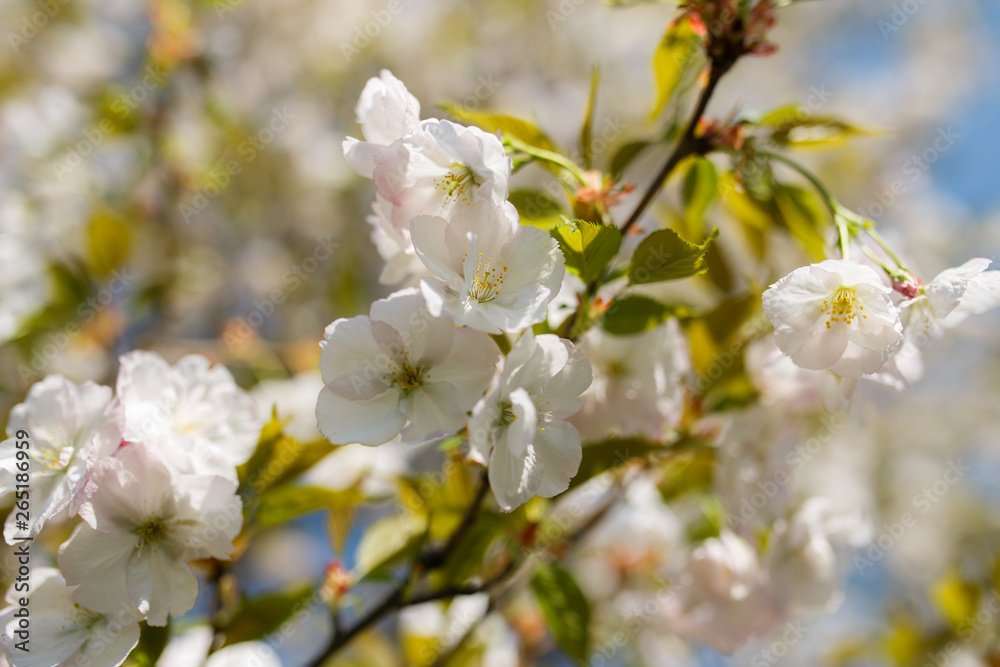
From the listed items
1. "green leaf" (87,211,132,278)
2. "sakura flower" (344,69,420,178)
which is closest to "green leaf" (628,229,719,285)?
"sakura flower" (344,69,420,178)

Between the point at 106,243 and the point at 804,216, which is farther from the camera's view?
the point at 106,243

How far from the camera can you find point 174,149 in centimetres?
196

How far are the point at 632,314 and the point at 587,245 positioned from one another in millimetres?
138

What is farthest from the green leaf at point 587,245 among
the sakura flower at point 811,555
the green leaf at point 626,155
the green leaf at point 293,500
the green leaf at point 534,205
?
the sakura flower at point 811,555

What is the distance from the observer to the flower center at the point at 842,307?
0.68m

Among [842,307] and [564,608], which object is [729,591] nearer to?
[564,608]

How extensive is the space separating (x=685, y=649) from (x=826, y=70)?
14.4ft

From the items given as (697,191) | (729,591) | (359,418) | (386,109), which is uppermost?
(386,109)

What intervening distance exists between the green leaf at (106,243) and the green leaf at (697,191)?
1.27m

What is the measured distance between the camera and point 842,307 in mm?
681

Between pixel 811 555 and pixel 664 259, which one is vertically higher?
pixel 664 259

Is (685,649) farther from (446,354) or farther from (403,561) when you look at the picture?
(446,354)

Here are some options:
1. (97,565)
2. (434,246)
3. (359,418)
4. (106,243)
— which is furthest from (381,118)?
(106,243)

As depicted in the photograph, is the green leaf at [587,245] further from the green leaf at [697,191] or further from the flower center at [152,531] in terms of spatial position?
the flower center at [152,531]
